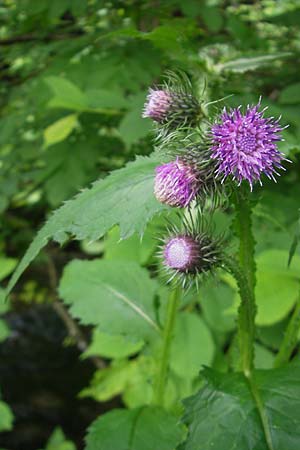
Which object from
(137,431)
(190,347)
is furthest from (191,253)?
(190,347)

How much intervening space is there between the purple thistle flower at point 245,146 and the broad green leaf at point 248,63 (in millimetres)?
738

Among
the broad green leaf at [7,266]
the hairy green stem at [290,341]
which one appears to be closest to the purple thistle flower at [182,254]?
the hairy green stem at [290,341]

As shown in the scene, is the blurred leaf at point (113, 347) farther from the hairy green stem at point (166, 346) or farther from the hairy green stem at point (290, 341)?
the hairy green stem at point (290, 341)

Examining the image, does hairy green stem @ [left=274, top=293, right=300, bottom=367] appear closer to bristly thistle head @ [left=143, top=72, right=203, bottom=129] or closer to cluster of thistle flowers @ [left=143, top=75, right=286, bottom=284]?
cluster of thistle flowers @ [left=143, top=75, right=286, bottom=284]

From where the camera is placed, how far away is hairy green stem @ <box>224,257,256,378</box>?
4.58ft

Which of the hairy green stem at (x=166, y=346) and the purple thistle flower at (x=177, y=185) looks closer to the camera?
the purple thistle flower at (x=177, y=185)

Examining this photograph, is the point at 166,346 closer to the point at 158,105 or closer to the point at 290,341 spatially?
the point at 290,341

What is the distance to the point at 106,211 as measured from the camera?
1.42 m

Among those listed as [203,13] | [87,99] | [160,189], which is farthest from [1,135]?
[160,189]

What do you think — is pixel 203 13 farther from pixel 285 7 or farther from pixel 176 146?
pixel 176 146

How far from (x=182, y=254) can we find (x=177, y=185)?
0.15 meters

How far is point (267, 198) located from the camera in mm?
2742

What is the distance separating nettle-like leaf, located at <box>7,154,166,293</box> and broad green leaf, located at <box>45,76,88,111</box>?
1214 mm

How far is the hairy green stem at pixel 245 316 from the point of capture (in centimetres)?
140
